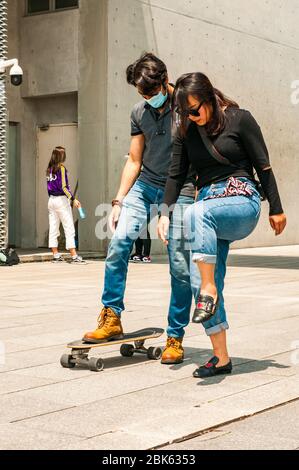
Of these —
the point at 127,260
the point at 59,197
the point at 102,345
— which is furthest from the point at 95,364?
the point at 59,197

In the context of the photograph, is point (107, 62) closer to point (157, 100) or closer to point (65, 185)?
point (65, 185)

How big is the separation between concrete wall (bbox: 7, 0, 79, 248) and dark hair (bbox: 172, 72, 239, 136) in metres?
12.9

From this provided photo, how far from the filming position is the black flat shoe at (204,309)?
16.8ft

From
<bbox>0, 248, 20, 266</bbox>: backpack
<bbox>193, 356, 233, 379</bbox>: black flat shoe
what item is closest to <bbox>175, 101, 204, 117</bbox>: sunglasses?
<bbox>193, 356, 233, 379</bbox>: black flat shoe

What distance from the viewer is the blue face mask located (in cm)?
591

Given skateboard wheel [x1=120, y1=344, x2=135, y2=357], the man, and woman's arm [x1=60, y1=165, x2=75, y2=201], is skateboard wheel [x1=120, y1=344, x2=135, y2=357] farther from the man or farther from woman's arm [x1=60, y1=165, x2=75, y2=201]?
woman's arm [x1=60, y1=165, x2=75, y2=201]

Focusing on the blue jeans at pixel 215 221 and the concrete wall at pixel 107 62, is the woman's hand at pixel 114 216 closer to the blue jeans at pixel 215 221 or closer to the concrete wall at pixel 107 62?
the blue jeans at pixel 215 221

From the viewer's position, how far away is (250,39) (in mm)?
22031

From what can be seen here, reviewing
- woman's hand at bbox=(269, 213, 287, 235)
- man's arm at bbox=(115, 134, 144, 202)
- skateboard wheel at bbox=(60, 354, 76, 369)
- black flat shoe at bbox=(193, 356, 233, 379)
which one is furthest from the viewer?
man's arm at bbox=(115, 134, 144, 202)

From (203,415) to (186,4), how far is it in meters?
16.1

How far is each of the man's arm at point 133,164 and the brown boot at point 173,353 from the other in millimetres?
1013

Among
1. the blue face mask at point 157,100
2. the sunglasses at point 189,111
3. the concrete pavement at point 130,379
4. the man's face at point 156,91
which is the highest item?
the man's face at point 156,91

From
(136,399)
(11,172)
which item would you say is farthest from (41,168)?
(136,399)

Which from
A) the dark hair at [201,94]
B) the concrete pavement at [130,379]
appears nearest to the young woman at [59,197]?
the concrete pavement at [130,379]
